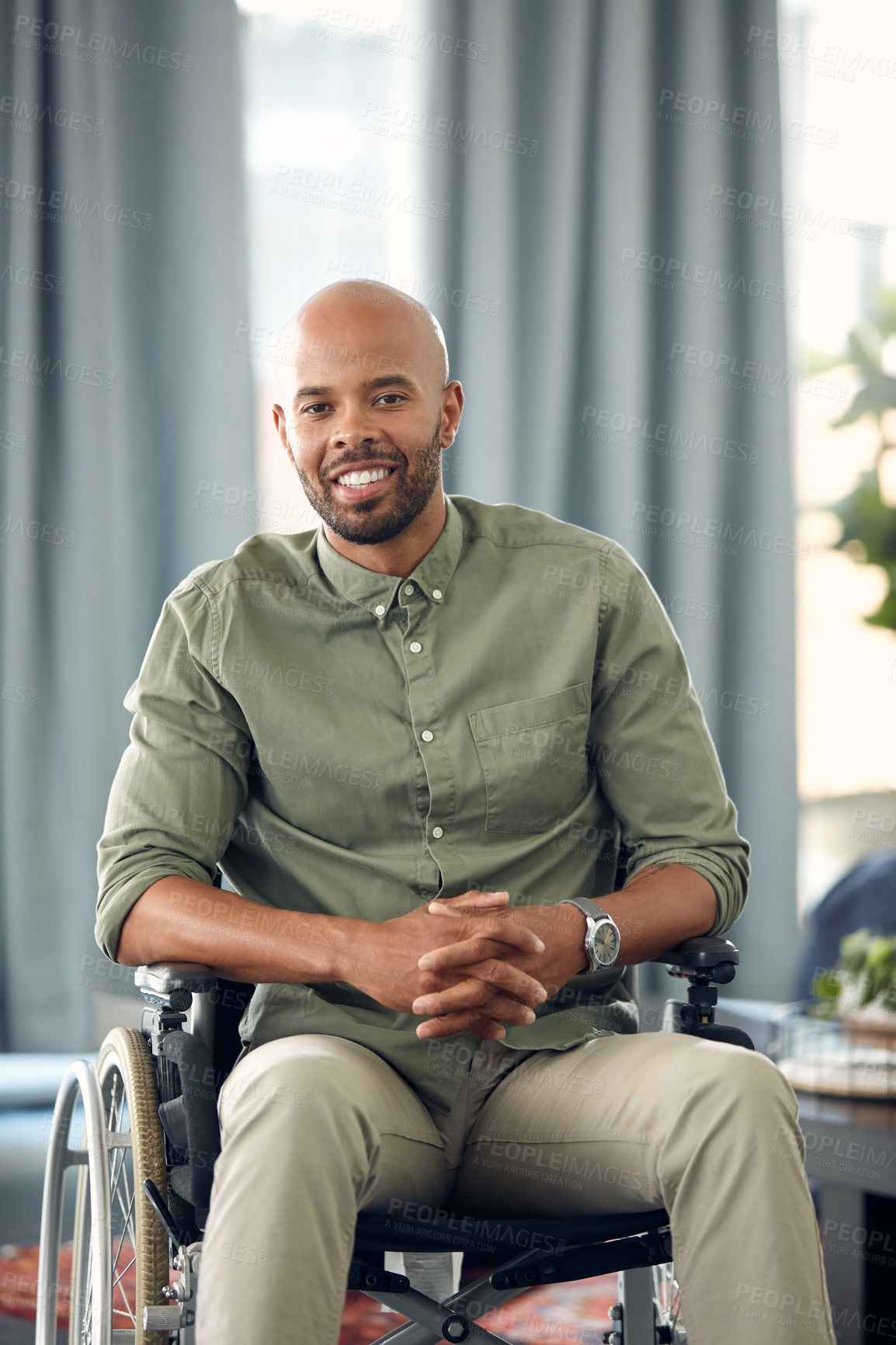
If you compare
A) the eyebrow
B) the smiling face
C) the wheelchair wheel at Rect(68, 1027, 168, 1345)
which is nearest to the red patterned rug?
the wheelchair wheel at Rect(68, 1027, 168, 1345)

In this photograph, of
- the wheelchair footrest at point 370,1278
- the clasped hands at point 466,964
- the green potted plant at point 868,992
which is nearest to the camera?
the wheelchair footrest at point 370,1278

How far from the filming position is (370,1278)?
122 cm

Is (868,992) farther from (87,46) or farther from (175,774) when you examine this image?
(87,46)

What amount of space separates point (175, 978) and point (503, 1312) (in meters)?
1.09

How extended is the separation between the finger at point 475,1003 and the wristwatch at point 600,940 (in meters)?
0.09

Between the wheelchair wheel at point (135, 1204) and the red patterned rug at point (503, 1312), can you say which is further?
the red patterned rug at point (503, 1312)

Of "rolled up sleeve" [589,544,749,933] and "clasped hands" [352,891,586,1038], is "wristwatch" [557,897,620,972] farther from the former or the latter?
"rolled up sleeve" [589,544,749,933]

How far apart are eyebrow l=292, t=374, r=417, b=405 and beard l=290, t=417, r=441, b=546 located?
0.07 metres

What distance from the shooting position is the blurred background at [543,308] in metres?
2.79

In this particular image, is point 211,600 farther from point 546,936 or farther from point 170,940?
point 546,936

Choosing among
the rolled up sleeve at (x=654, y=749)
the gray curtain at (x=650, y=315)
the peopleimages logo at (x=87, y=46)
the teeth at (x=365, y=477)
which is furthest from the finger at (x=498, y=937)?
the peopleimages logo at (x=87, y=46)

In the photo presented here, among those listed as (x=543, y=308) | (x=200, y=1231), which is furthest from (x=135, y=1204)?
(x=543, y=308)

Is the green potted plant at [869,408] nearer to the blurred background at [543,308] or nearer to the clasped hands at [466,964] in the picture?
the blurred background at [543,308]

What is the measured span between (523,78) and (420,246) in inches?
18.6
